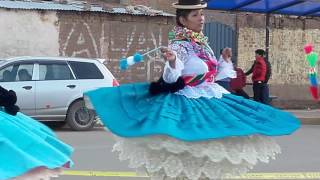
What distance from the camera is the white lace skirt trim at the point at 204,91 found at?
603cm

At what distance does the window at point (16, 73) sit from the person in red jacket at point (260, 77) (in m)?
6.12

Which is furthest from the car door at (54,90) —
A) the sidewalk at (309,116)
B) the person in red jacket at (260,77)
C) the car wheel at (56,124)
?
the sidewalk at (309,116)

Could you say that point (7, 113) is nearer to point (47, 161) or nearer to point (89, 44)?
point (47, 161)

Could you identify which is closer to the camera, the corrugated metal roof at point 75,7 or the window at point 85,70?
the window at point 85,70

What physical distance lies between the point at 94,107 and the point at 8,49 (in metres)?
13.7

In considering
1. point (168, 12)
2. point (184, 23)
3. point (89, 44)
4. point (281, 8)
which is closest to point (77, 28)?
point (89, 44)

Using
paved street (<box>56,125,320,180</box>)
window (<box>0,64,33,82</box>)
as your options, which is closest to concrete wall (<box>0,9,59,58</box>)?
window (<box>0,64,33,82</box>)

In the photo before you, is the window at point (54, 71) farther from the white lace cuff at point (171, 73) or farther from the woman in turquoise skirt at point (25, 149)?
the woman in turquoise skirt at point (25, 149)

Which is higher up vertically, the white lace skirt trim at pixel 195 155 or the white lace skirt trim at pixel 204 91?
the white lace skirt trim at pixel 204 91

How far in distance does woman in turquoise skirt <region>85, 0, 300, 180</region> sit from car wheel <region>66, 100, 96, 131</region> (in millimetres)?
9569

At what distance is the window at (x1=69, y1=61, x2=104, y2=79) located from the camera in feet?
51.9

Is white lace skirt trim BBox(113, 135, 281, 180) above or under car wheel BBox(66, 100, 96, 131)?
above

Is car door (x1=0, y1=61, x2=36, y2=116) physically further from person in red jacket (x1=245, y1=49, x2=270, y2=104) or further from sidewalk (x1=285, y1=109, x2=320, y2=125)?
sidewalk (x1=285, y1=109, x2=320, y2=125)

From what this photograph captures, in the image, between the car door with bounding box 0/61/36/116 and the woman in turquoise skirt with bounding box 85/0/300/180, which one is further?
the car door with bounding box 0/61/36/116
